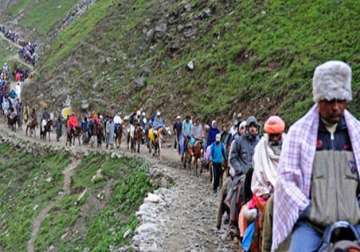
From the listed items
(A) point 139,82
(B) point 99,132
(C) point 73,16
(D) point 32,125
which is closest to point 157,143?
(B) point 99,132

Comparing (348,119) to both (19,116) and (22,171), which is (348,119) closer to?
(22,171)

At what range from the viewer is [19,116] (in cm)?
4091

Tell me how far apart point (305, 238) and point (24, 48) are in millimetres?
65284

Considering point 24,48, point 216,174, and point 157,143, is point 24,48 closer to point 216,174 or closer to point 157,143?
point 157,143

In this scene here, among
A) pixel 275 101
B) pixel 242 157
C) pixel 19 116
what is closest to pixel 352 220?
pixel 242 157

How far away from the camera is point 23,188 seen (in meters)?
30.2

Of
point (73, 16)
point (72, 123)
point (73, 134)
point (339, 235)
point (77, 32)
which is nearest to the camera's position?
point (339, 235)

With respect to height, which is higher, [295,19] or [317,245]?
[295,19]

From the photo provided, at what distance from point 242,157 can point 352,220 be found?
23.4ft

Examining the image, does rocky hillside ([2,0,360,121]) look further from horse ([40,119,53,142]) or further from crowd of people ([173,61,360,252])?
crowd of people ([173,61,360,252])

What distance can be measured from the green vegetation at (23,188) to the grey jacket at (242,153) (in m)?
13.0

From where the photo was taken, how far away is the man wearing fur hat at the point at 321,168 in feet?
15.7

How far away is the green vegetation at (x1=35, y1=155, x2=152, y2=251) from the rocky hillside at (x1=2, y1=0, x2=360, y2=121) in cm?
619

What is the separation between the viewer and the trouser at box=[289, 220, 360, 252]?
476 centimetres
